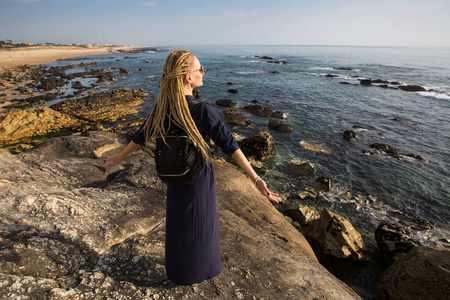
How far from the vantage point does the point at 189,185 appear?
2.22 metres

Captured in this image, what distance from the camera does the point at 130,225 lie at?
372 centimetres

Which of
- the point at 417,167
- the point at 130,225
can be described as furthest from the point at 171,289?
the point at 417,167

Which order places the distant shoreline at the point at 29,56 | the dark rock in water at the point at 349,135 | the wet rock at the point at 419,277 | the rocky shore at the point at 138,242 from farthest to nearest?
1. the distant shoreline at the point at 29,56
2. the dark rock in water at the point at 349,135
3. the wet rock at the point at 419,277
4. the rocky shore at the point at 138,242

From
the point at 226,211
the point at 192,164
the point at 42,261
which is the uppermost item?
the point at 192,164

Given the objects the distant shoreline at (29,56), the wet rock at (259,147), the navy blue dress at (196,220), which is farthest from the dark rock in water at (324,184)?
the distant shoreline at (29,56)

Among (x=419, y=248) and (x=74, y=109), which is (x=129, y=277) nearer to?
(x=419, y=248)

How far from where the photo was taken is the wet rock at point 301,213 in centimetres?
833

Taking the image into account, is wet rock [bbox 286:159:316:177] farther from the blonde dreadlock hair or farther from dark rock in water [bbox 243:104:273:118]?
the blonde dreadlock hair

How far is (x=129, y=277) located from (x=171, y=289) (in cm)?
55

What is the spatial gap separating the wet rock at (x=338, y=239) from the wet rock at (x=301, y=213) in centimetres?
77

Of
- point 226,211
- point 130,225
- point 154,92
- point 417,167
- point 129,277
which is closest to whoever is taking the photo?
point 129,277

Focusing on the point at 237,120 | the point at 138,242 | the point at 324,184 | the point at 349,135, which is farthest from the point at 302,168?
the point at 138,242

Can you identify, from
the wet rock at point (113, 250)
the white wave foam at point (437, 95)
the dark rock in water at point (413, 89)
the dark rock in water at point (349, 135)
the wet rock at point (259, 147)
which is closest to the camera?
the wet rock at point (113, 250)

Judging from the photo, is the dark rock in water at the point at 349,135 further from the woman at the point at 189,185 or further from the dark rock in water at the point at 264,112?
the woman at the point at 189,185
